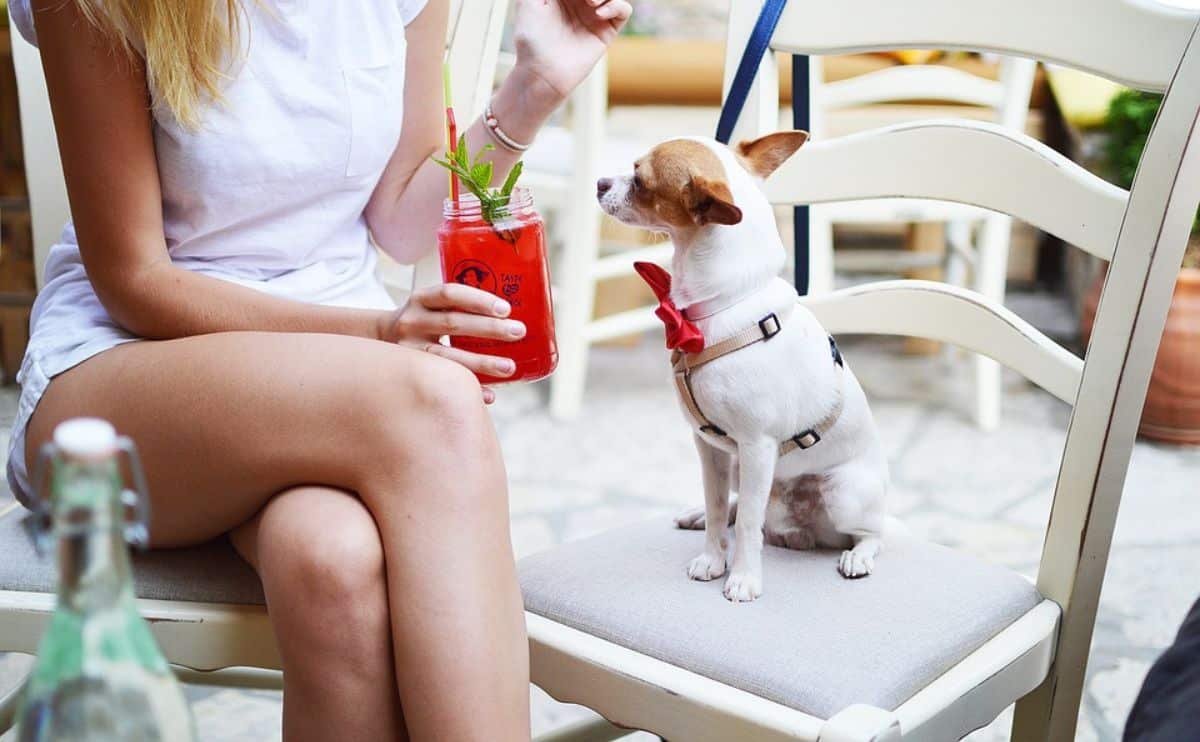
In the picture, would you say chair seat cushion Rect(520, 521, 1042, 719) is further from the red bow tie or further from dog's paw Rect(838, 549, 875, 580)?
the red bow tie

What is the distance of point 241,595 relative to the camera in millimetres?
1040

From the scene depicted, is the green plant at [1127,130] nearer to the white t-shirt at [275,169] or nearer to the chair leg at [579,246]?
the chair leg at [579,246]

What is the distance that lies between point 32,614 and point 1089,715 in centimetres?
142

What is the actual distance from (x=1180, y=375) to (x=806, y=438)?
206 cm

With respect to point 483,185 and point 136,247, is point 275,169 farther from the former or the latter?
point 483,185

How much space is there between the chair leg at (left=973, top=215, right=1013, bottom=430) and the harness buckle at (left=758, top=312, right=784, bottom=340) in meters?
2.02

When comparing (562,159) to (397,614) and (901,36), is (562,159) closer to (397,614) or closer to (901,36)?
(901,36)

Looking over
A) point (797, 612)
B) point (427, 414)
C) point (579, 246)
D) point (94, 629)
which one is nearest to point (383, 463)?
point (427, 414)

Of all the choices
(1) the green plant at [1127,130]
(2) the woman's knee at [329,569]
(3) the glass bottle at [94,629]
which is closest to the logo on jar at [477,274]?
(2) the woman's knee at [329,569]

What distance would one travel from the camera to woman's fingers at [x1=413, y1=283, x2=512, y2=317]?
101cm

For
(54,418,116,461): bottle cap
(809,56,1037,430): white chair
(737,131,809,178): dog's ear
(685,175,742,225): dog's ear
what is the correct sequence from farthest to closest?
(809,56,1037,430): white chair → (737,131,809,178): dog's ear → (685,175,742,225): dog's ear → (54,418,116,461): bottle cap

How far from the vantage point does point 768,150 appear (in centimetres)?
110

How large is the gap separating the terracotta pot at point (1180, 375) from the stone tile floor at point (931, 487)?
52mm

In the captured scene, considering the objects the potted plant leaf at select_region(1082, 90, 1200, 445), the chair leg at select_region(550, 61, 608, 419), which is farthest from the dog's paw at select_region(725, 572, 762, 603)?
the potted plant leaf at select_region(1082, 90, 1200, 445)
